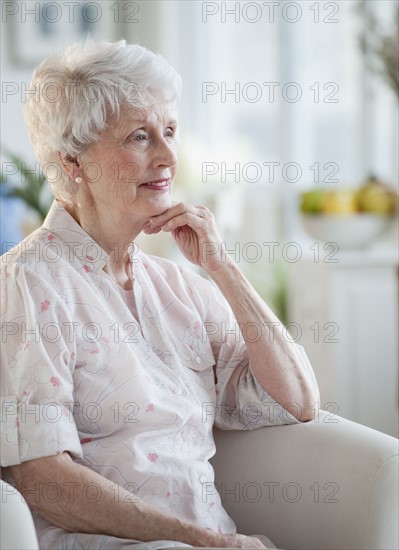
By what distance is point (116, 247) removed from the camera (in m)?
1.70

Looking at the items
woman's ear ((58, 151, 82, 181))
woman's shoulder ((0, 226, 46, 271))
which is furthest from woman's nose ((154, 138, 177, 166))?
woman's shoulder ((0, 226, 46, 271))

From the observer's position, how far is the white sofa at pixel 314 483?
1573 millimetres

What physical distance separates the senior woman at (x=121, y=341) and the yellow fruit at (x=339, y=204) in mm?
1636

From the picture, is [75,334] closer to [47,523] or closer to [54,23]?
[47,523]

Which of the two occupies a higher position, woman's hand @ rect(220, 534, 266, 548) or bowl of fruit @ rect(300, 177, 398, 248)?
bowl of fruit @ rect(300, 177, 398, 248)

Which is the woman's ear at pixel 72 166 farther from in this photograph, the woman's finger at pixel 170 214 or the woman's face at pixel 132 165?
the woman's finger at pixel 170 214

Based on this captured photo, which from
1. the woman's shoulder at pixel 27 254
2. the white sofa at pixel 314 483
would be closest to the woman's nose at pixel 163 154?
the woman's shoulder at pixel 27 254

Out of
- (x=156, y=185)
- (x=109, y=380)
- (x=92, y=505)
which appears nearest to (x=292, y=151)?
(x=156, y=185)

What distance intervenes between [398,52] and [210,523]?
224 cm

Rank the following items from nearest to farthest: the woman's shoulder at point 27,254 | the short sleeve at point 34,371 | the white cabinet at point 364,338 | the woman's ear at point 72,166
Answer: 1. the short sleeve at point 34,371
2. the woman's shoulder at point 27,254
3. the woman's ear at point 72,166
4. the white cabinet at point 364,338

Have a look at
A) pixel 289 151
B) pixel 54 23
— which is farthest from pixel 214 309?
pixel 54 23

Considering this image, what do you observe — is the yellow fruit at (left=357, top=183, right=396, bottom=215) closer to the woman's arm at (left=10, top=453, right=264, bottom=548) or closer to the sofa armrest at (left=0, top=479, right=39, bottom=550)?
the woman's arm at (left=10, top=453, right=264, bottom=548)

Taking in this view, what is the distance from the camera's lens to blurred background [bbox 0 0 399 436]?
11.0 ft

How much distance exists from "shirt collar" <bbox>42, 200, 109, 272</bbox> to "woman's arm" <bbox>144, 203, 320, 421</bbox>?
0.42 ft
